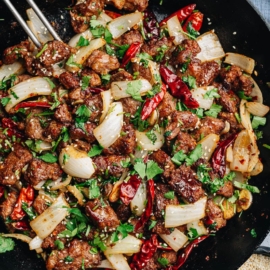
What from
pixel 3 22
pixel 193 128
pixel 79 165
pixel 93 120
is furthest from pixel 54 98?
pixel 193 128

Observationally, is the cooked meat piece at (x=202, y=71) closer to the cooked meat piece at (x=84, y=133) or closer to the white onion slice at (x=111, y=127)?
the white onion slice at (x=111, y=127)

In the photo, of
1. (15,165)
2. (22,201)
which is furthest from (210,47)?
(22,201)

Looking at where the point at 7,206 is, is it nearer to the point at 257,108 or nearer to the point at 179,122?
the point at 179,122

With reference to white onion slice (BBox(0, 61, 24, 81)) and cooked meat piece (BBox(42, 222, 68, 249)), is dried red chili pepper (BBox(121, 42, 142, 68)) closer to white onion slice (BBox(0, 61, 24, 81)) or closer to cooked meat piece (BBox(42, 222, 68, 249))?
white onion slice (BBox(0, 61, 24, 81))

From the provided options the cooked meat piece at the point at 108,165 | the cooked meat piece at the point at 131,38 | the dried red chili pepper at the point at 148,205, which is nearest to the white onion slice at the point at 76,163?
the cooked meat piece at the point at 108,165

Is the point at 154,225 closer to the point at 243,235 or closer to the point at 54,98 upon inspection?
the point at 243,235

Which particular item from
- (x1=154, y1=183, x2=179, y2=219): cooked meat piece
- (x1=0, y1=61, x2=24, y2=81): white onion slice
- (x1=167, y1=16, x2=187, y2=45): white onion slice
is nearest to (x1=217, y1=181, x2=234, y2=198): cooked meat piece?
(x1=154, y1=183, x2=179, y2=219): cooked meat piece
